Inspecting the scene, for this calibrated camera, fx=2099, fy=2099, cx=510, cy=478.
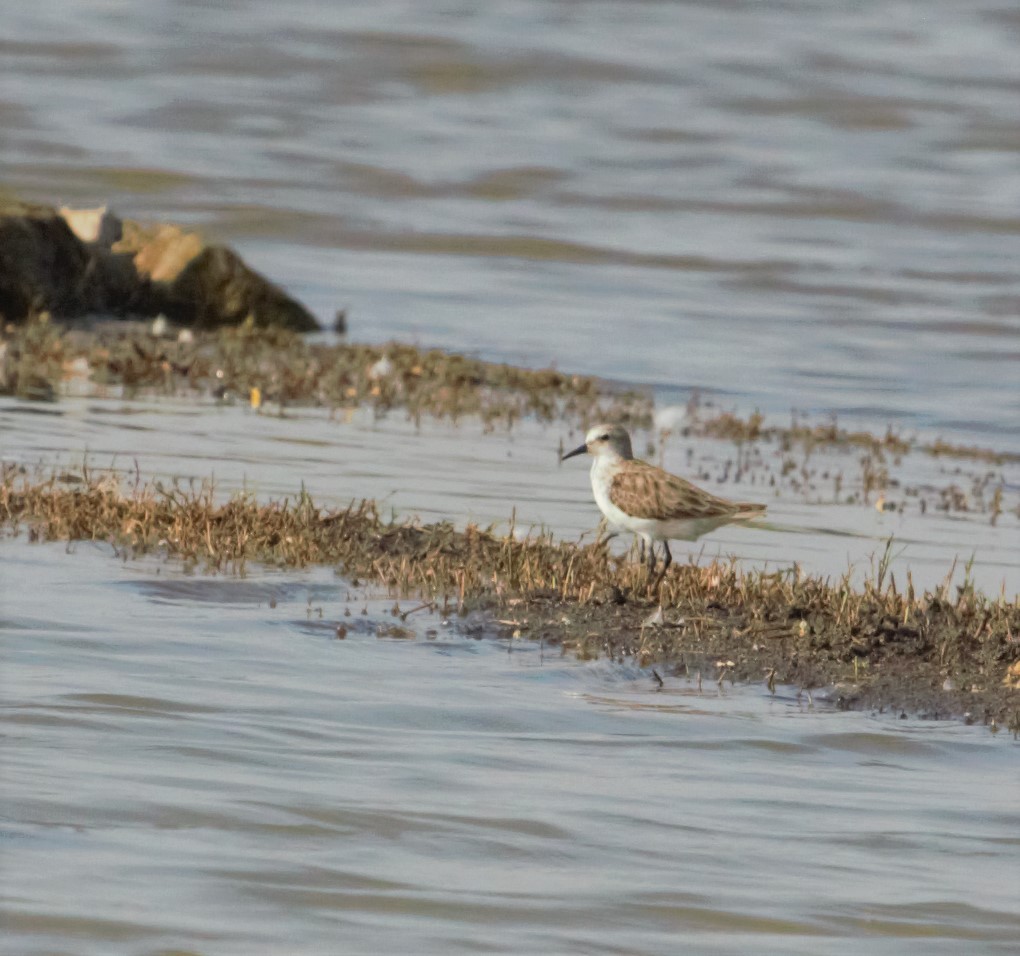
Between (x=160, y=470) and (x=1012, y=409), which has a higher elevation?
(x=1012, y=409)

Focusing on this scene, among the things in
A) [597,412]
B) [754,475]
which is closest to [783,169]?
[597,412]

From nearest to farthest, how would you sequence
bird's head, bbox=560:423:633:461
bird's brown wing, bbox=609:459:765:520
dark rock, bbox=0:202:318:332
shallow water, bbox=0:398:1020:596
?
bird's brown wing, bbox=609:459:765:520 < bird's head, bbox=560:423:633:461 < shallow water, bbox=0:398:1020:596 < dark rock, bbox=0:202:318:332

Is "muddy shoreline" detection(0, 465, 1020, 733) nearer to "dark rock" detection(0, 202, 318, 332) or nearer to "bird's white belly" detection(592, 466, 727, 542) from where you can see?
"bird's white belly" detection(592, 466, 727, 542)

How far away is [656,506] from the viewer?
1117cm

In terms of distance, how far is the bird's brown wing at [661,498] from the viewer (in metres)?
11.2

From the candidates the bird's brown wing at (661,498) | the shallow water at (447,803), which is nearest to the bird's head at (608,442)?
the bird's brown wing at (661,498)

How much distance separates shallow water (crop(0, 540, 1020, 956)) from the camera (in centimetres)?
612

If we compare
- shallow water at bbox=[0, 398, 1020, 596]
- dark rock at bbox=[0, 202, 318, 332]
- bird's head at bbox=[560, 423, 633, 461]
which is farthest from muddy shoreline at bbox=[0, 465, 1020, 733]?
dark rock at bbox=[0, 202, 318, 332]

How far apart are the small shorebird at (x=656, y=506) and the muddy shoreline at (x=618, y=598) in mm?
252

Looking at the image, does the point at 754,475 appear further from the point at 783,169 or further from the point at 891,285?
the point at 783,169

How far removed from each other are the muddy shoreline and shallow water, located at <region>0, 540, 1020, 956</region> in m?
0.37

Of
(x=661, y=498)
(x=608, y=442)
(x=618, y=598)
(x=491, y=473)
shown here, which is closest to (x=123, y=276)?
(x=491, y=473)

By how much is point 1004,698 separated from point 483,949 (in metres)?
4.21

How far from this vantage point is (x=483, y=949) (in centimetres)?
589
